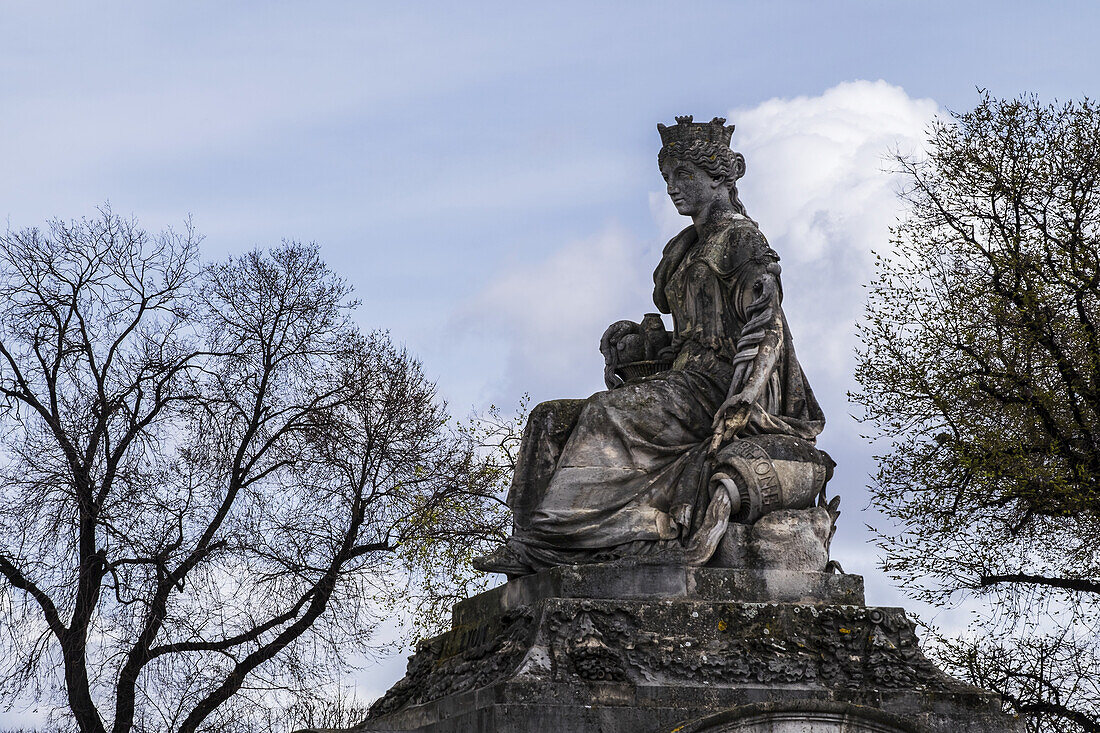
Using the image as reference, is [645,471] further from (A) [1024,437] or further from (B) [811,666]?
(A) [1024,437]

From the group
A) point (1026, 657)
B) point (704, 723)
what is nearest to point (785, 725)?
point (704, 723)

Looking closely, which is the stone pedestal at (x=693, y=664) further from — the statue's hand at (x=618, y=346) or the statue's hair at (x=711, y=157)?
the statue's hair at (x=711, y=157)

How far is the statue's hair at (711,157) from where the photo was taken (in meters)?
10.7

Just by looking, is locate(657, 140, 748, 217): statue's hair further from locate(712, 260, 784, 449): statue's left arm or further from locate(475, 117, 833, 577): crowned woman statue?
locate(712, 260, 784, 449): statue's left arm

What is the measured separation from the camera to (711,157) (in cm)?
1072

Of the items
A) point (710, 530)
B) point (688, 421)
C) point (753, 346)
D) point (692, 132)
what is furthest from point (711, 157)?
point (710, 530)

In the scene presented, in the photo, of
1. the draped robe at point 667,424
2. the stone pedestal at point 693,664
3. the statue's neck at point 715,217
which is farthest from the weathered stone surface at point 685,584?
the statue's neck at point 715,217

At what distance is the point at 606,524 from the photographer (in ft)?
31.0

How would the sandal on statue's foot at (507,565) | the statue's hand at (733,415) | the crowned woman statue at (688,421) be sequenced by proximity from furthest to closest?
the statue's hand at (733,415) → the sandal on statue's foot at (507,565) → the crowned woman statue at (688,421)

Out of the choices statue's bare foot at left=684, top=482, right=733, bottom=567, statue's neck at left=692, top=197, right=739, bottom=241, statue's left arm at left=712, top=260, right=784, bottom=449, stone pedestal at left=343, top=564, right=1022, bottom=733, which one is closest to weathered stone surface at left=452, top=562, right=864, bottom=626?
stone pedestal at left=343, top=564, right=1022, bottom=733

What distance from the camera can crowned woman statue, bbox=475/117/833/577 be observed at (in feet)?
31.0

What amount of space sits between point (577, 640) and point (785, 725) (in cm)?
109

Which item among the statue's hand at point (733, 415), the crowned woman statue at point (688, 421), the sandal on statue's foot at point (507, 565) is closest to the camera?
the crowned woman statue at point (688, 421)

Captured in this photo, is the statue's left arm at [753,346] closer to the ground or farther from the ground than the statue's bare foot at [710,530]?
farther from the ground
